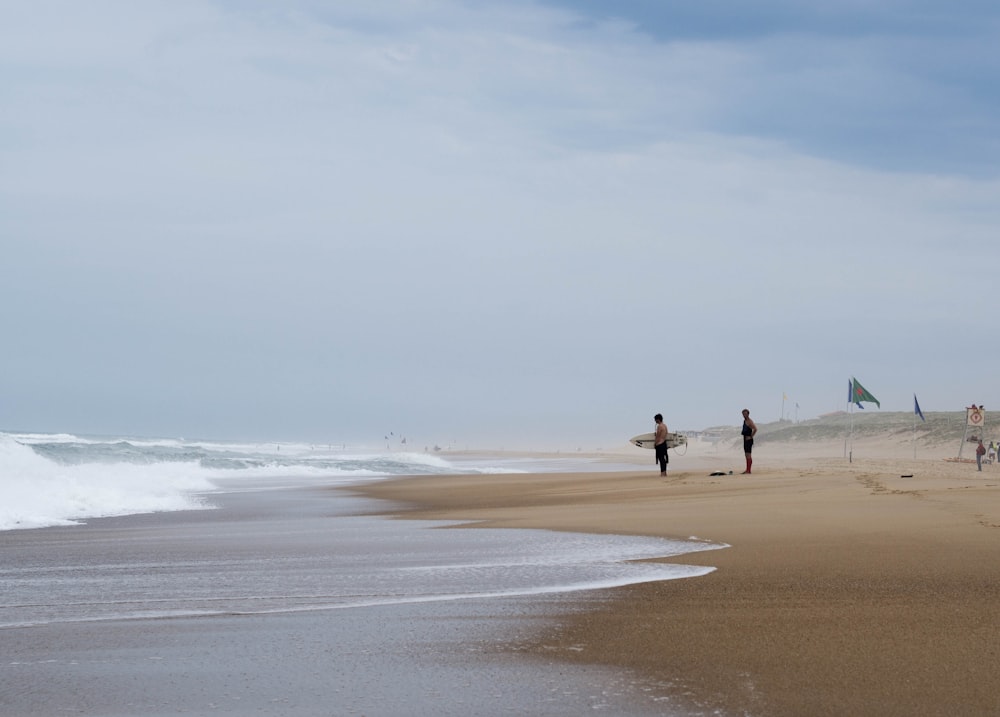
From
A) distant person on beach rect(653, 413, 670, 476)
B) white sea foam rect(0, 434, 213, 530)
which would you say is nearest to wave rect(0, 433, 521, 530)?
white sea foam rect(0, 434, 213, 530)

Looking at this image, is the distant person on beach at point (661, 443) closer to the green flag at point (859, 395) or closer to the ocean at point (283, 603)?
the ocean at point (283, 603)

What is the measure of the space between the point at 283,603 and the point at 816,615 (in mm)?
3664

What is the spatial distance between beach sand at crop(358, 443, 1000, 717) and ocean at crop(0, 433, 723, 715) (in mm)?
449

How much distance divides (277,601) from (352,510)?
10643mm

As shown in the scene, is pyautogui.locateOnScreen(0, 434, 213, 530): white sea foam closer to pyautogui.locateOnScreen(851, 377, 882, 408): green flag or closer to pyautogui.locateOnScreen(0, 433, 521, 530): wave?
pyautogui.locateOnScreen(0, 433, 521, 530): wave

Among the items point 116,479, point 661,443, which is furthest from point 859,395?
point 116,479

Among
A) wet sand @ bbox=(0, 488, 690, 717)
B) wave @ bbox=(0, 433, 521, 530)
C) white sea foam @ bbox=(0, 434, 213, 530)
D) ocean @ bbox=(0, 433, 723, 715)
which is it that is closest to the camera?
wet sand @ bbox=(0, 488, 690, 717)

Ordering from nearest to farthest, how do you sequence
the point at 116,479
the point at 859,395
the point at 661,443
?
the point at 116,479 < the point at 661,443 < the point at 859,395

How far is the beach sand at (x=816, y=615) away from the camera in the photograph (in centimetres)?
477

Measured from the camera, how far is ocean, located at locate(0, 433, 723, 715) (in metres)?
4.91

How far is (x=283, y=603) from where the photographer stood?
293 inches

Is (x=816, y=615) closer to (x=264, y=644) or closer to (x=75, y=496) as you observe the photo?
(x=264, y=644)

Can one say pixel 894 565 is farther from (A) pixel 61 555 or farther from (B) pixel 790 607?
(A) pixel 61 555

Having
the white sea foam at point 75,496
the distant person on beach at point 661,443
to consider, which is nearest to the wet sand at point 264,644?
the white sea foam at point 75,496
